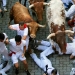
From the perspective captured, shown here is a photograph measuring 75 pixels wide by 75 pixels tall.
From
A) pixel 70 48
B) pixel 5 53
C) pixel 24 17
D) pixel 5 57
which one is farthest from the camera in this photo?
pixel 24 17

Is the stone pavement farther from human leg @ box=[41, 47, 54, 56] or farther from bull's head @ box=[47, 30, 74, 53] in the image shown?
bull's head @ box=[47, 30, 74, 53]

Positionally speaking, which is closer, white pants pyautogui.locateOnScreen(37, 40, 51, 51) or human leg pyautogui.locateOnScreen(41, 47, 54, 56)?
human leg pyautogui.locateOnScreen(41, 47, 54, 56)

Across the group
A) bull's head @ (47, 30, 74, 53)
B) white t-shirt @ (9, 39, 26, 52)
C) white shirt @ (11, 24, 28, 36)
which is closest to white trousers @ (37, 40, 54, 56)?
bull's head @ (47, 30, 74, 53)

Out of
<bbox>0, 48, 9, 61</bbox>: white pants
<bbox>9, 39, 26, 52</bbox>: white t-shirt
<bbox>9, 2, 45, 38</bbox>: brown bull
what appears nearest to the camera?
<bbox>9, 39, 26, 52</bbox>: white t-shirt

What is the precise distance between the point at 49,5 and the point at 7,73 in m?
2.83

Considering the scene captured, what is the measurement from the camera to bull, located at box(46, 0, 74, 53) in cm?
950

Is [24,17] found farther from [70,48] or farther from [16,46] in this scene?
[70,48]

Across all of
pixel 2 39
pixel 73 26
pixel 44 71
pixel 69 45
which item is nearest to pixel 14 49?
pixel 2 39

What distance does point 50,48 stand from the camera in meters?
9.91

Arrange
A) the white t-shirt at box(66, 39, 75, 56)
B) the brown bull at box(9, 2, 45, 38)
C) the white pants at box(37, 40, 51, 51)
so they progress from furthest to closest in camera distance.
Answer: the white pants at box(37, 40, 51, 51) → the white t-shirt at box(66, 39, 75, 56) → the brown bull at box(9, 2, 45, 38)

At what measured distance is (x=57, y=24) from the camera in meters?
9.81

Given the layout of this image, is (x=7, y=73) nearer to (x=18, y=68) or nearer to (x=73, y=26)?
(x=18, y=68)

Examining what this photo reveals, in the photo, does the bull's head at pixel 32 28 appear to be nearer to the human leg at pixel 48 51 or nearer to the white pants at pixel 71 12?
the human leg at pixel 48 51

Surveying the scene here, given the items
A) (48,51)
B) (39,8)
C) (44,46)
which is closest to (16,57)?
(48,51)
